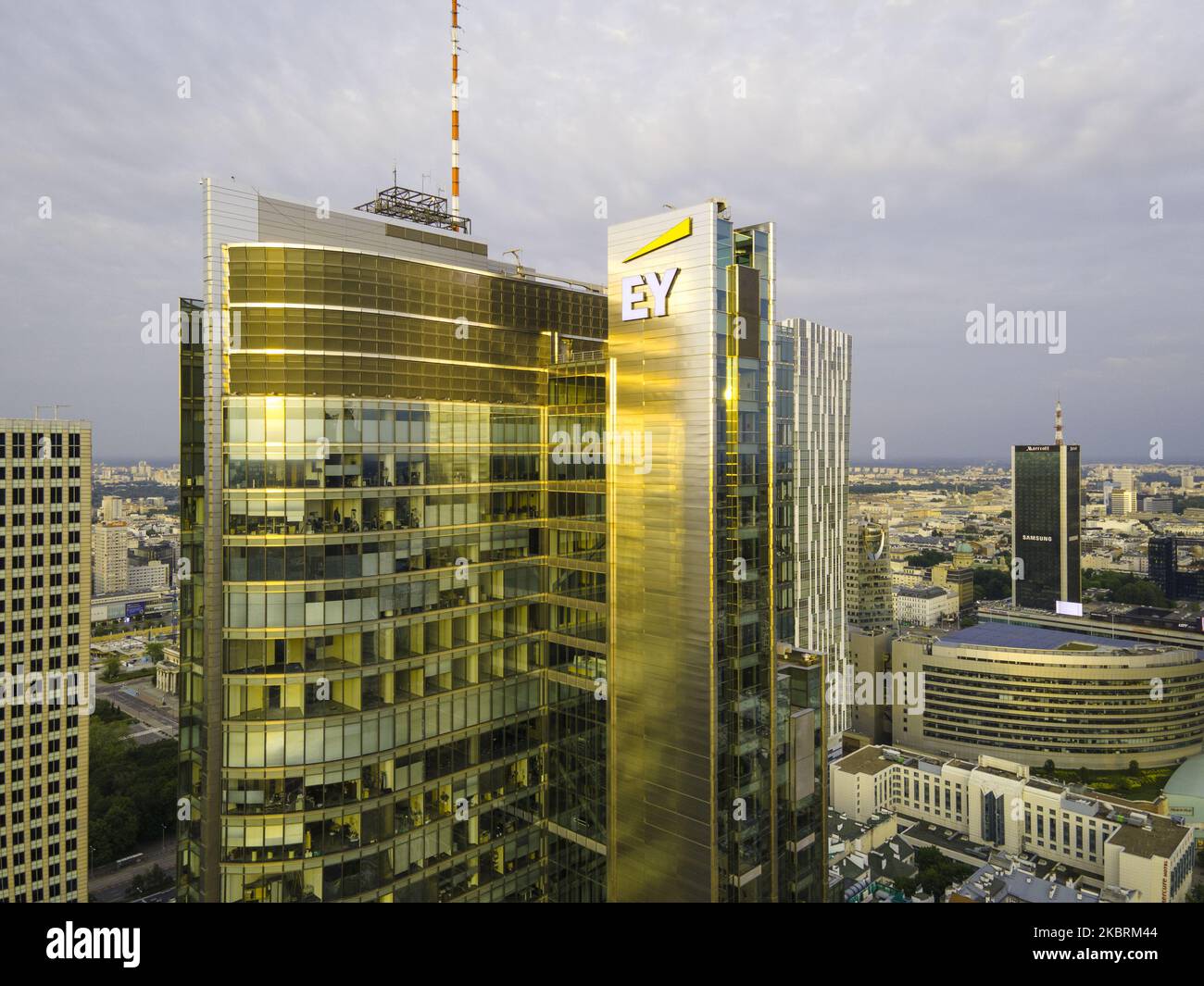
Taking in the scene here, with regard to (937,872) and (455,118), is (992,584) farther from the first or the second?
(455,118)

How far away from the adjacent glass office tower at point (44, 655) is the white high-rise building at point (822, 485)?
10095 centimetres

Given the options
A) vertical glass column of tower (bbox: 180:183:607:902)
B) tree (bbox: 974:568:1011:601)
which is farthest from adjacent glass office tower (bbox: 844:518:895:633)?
vertical glass column of tower (bbox: 180:183:607:902)

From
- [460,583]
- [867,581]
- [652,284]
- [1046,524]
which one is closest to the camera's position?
[652,284]

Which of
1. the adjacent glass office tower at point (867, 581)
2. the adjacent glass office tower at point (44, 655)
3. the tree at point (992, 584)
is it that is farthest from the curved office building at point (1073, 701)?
the adjacent glass office tower at point (44, 655)

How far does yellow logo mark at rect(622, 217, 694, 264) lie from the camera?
2986 cm

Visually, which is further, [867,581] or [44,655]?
[867,581]

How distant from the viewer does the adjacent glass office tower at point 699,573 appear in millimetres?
29781

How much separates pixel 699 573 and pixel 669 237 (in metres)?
14.3

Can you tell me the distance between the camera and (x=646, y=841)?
31.5 m

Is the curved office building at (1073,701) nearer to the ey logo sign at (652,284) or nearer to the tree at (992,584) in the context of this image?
the tree at (992,584)

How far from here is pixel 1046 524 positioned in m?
170

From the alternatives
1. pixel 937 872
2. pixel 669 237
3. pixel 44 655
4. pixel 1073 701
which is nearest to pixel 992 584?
pixel 1073 701
